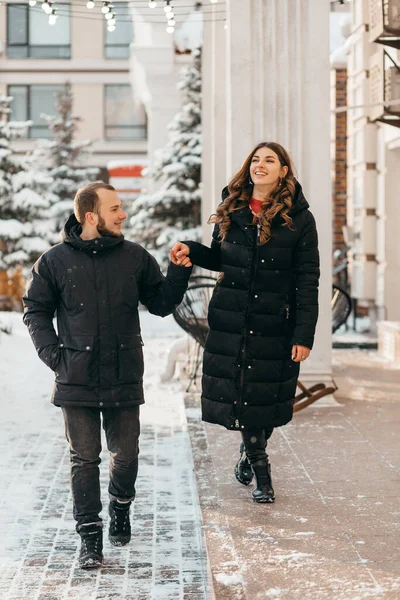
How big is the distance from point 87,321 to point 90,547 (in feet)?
3.52

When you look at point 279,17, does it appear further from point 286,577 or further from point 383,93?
point 286,577

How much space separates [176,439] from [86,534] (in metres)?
3.38

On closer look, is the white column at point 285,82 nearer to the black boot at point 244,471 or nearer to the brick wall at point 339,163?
the black boot at point 244,471

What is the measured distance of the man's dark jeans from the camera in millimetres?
5020

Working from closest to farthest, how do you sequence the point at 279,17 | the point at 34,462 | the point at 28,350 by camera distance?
the point at 34,462 → the point at 279,17 → the point at 28,350

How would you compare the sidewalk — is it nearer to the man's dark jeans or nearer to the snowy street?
the snowy street

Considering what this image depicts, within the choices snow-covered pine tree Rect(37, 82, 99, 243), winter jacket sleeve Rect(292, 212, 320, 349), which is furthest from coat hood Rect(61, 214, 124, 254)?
snow-covered pine tree Rect(37, 82, 99, 243)

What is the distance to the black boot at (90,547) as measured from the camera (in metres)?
5.02

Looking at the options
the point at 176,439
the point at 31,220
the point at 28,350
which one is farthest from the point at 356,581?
the point at 31,220

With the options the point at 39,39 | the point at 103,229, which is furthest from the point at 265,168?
the point at 39,39

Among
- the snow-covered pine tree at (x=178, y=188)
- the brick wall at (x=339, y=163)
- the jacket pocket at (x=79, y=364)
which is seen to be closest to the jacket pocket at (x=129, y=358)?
the jacket pocket at (x=79, y=364)

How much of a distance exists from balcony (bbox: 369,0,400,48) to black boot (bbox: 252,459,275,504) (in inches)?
247

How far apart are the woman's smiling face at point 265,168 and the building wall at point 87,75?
35360 mm

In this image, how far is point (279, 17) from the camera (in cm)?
835
